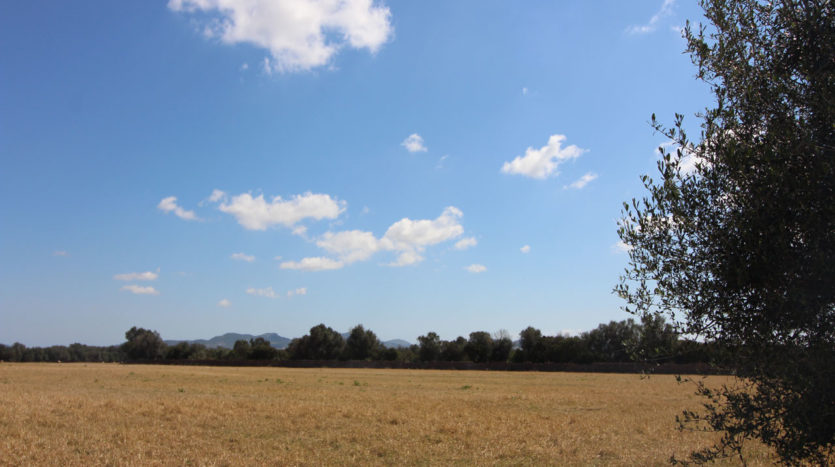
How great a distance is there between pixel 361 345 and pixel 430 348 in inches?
721

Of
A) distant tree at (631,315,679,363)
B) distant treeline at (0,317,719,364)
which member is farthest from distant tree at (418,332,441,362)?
distant tree at (631,315,679,363)

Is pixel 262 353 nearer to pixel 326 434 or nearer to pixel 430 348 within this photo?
pixel 430 348

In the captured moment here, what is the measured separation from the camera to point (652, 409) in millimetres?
26672

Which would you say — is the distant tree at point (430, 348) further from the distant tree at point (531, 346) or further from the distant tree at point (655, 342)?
the distant tree at point (655, 342)

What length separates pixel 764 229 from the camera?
595 cm

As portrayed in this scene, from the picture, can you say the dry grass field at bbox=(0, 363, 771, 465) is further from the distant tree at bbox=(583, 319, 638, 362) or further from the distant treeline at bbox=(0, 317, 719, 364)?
the distant tree at bbox=(583, 319, 638, 362)

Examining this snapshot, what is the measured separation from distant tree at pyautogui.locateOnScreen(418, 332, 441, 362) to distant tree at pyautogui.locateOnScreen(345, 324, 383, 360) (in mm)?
12494

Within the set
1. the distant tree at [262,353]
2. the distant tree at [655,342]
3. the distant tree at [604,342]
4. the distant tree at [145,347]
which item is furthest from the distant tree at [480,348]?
the distant tree at [655,342]

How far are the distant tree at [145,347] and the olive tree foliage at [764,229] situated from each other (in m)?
146

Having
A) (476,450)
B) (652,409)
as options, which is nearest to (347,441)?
(476,450)

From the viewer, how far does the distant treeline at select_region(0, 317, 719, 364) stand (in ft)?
318

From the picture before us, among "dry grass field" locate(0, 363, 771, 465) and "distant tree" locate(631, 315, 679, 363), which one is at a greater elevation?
"distant tree" locate(631, 315, 679, 363)

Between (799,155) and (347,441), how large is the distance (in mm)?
14916

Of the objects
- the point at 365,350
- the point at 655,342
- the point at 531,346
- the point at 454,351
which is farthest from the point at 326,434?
the point at 365,350
